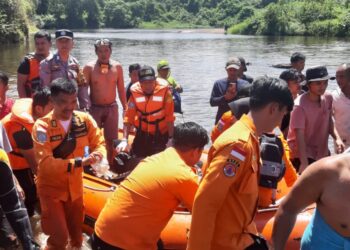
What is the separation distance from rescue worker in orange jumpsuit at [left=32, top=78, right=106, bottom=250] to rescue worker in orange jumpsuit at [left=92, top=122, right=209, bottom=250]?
86cm

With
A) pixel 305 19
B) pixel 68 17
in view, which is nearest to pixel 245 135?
pixel 305 19

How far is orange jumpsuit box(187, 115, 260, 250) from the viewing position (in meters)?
2.12

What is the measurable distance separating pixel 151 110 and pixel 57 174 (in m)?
1.87

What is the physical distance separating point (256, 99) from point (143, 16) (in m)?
93.7

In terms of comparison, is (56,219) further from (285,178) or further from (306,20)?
(306,20)

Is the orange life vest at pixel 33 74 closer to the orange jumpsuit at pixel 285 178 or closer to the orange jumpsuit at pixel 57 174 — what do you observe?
the orange jumpsuit at pixel 57 174

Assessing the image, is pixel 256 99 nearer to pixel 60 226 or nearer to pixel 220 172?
pixel 220 172

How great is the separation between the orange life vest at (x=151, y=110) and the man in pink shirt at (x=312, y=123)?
4.63 feet

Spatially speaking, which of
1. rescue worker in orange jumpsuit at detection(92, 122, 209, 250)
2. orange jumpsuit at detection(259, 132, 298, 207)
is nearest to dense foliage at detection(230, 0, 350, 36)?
orange jumpsuit at detection(259, 132, 298, 207)

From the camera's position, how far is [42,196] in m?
3.59

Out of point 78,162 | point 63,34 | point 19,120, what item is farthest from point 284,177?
point 63,34

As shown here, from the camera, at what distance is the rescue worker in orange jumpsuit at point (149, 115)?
205 inches

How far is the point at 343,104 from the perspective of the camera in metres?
4.61

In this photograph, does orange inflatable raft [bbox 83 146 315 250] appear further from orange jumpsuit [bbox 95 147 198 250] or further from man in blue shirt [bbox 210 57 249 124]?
man in blue shirt [bbox 210 57 249 124]
